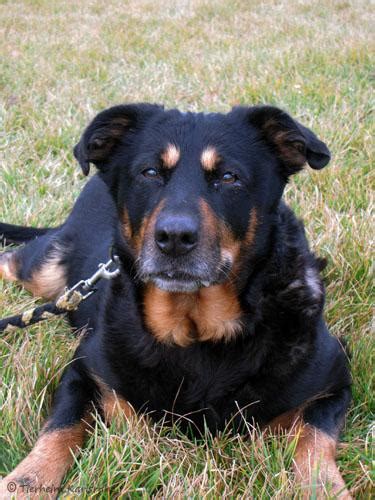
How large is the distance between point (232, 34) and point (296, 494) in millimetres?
7832

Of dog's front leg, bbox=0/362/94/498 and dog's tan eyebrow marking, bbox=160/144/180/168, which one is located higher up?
dog's tan eyebrow marking, bbox=160/144/180/168

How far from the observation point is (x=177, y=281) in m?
2.36

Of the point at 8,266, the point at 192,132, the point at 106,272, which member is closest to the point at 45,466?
the point at 106,272

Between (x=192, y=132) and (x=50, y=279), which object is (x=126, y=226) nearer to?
(x=192, y=132)

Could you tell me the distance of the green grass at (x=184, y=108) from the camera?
224 centimetres

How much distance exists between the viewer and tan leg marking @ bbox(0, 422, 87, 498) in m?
2.11

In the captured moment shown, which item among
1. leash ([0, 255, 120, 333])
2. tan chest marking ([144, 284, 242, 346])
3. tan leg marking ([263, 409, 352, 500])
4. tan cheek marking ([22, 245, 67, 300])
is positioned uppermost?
tan chest marking ([144, 284, 242, 346])

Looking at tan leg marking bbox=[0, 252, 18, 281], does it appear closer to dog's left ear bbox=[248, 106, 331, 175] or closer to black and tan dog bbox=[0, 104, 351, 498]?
black and tan dog bbox=[0, 104, 351, 498]

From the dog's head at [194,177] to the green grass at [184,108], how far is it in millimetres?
684

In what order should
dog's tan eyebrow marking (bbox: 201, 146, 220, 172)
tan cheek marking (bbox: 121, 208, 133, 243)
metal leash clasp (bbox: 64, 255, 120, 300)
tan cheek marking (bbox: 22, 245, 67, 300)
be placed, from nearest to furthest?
dog's tan eyebrow marking (bbox: 201, 146, 220, 172), tan cheek marking (bbox: 121, 208, 133, 243), metal leash clasp (bbox: 64, 255, 120, 300), tan cheek marking (bbox: 22, 245, 67, 300)

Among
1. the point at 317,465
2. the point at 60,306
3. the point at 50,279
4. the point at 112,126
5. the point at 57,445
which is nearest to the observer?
the point at 317,465

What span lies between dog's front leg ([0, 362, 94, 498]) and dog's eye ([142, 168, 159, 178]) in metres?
0.91

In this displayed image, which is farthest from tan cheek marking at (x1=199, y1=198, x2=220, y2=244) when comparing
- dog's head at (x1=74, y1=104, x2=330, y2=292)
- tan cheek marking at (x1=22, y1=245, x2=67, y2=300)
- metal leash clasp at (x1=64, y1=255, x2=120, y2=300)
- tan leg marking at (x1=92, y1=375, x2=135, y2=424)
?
tan cheek marking at (x1=22, y1=245, x2=67, y2=300)

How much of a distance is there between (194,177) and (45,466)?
1177 millimetres
